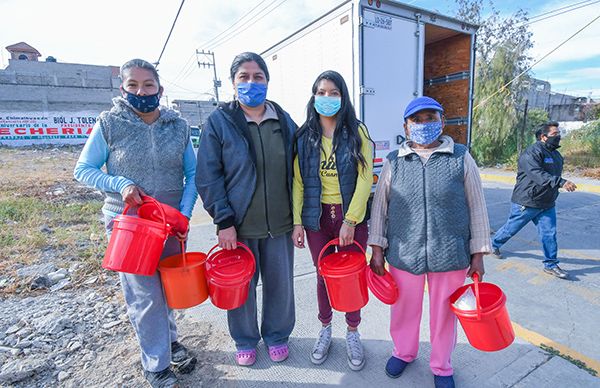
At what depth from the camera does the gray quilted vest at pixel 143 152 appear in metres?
1.93

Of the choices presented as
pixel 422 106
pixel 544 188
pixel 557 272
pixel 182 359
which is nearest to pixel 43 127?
pixel 182 359

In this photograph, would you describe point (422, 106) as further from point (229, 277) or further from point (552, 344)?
point (552, 344)

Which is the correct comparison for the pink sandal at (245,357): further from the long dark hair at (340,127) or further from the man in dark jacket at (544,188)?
the man in dark jacket at (544,188)

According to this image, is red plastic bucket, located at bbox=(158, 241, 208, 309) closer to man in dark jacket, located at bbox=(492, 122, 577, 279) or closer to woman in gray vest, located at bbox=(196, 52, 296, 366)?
woman in gray vest, located at bbox=(196, 52, 296, 366)

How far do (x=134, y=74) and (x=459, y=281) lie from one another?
229 centimetres

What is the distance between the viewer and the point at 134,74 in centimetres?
191

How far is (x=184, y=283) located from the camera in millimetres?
1954

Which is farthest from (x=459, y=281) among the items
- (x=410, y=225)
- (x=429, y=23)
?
(x=429, y=23)

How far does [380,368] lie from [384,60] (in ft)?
11.6

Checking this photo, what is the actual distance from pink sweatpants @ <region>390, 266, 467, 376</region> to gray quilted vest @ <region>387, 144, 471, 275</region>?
110mm

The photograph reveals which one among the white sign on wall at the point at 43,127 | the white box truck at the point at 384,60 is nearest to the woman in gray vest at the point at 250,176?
the white box truck at the point at 384,60

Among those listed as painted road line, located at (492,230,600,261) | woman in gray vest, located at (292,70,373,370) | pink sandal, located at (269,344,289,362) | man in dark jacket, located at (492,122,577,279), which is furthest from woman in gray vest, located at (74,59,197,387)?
painted road line, located at (492,230,600,261)

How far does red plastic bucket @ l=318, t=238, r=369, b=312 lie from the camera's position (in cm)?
199

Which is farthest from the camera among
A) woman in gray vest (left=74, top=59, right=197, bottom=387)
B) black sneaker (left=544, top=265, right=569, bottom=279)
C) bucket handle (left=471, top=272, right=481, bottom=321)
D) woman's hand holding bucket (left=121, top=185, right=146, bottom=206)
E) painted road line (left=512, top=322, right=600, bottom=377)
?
black sneaker (left=544, top=265, right=569, bottom=279)
